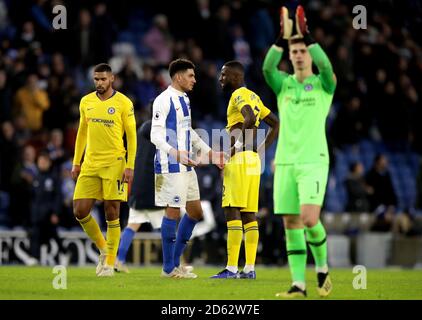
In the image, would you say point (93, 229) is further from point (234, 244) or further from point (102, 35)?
point (102, 35)

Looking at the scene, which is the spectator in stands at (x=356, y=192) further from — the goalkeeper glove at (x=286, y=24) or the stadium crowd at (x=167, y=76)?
the goalkeeper glove at (x=286, y=24)

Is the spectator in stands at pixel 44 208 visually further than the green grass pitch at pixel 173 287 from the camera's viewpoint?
Yes

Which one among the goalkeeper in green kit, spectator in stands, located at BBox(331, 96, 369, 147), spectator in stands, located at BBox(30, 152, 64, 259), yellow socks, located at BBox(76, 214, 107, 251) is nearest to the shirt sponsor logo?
yellow socks, located at BBox(76, 214, 107, 251)

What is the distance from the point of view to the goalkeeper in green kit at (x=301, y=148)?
435 inches

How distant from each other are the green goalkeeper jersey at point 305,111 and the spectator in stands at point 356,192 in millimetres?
12460

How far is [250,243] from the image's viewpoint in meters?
14.2

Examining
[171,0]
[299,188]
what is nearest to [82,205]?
[299,188]

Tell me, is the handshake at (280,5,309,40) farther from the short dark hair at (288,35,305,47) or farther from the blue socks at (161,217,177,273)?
the blue socks at (161,217,177,273)

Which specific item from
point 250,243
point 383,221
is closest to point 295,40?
point 250,243

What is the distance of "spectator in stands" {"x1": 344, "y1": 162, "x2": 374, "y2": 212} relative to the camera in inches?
930

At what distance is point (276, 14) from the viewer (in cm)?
2864

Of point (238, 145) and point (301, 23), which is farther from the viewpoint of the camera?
point (238, 145)

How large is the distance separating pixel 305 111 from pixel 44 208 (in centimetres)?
1064

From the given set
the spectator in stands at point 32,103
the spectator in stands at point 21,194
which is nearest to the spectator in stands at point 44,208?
the spectator in stands at point 21,194
